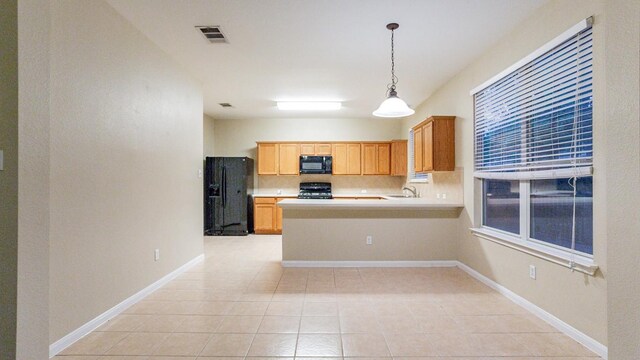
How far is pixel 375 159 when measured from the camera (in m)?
7.18

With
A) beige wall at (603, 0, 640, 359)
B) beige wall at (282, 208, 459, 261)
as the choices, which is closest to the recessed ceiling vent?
beige wall at (282, 208, 459, 261)

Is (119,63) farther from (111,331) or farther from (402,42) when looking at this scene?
(402,42)

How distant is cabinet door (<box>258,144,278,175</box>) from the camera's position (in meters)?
7.18

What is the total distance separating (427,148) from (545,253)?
2.24 m

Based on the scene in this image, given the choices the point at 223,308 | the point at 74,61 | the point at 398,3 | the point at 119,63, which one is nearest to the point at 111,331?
the point at 223,308

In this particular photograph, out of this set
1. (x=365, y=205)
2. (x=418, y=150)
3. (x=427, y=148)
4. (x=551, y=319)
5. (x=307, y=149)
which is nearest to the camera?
(x=551, y=319)

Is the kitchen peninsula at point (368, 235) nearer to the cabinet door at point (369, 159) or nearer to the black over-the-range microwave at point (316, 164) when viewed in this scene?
the black over-the-range microwave at point (316, 164)

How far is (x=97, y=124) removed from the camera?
255 centimetres

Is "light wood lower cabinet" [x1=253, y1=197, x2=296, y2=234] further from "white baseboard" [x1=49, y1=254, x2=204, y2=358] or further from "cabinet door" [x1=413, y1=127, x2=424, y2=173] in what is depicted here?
"cabinet door" [x1=413, y1=127, x2=424, y2=173]

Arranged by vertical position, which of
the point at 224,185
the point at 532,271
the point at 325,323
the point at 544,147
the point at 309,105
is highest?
the point at 309,105

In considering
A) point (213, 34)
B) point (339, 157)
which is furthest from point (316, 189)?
point (213, 34)

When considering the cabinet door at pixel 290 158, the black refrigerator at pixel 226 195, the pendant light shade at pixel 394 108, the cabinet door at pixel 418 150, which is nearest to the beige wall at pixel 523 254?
the cabinet door at pixel 418 150

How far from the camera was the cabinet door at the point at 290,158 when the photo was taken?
7.17 meters

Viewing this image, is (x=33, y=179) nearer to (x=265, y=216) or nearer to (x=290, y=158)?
(x=265, y=216)
